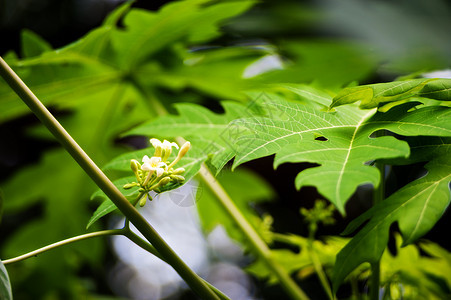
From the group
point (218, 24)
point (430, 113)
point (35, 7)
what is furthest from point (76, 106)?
point (35, 7)

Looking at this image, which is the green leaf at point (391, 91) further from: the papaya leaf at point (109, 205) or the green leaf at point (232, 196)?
the green leaf at point (232, 196)

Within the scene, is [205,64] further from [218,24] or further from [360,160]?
[360,160]

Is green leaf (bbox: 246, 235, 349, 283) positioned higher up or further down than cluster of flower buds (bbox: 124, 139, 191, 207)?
further down

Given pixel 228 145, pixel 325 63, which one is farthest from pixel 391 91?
pixel 325 63

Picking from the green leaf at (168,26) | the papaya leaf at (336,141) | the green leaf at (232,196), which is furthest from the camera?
the green leaf at (232,196)

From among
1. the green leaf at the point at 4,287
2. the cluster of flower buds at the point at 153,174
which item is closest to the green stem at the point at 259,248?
the cluster of flower buds at the point at 153,174

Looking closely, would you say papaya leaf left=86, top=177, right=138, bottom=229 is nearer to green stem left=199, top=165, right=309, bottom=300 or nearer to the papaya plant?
the papaya plant

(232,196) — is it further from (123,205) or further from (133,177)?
(123,205)

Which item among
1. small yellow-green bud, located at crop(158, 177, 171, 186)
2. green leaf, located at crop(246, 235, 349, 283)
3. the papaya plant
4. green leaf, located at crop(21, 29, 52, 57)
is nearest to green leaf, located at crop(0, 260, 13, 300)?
the papaya plant

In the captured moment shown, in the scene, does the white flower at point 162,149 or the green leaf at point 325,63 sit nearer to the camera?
the white flower at point 162,149
